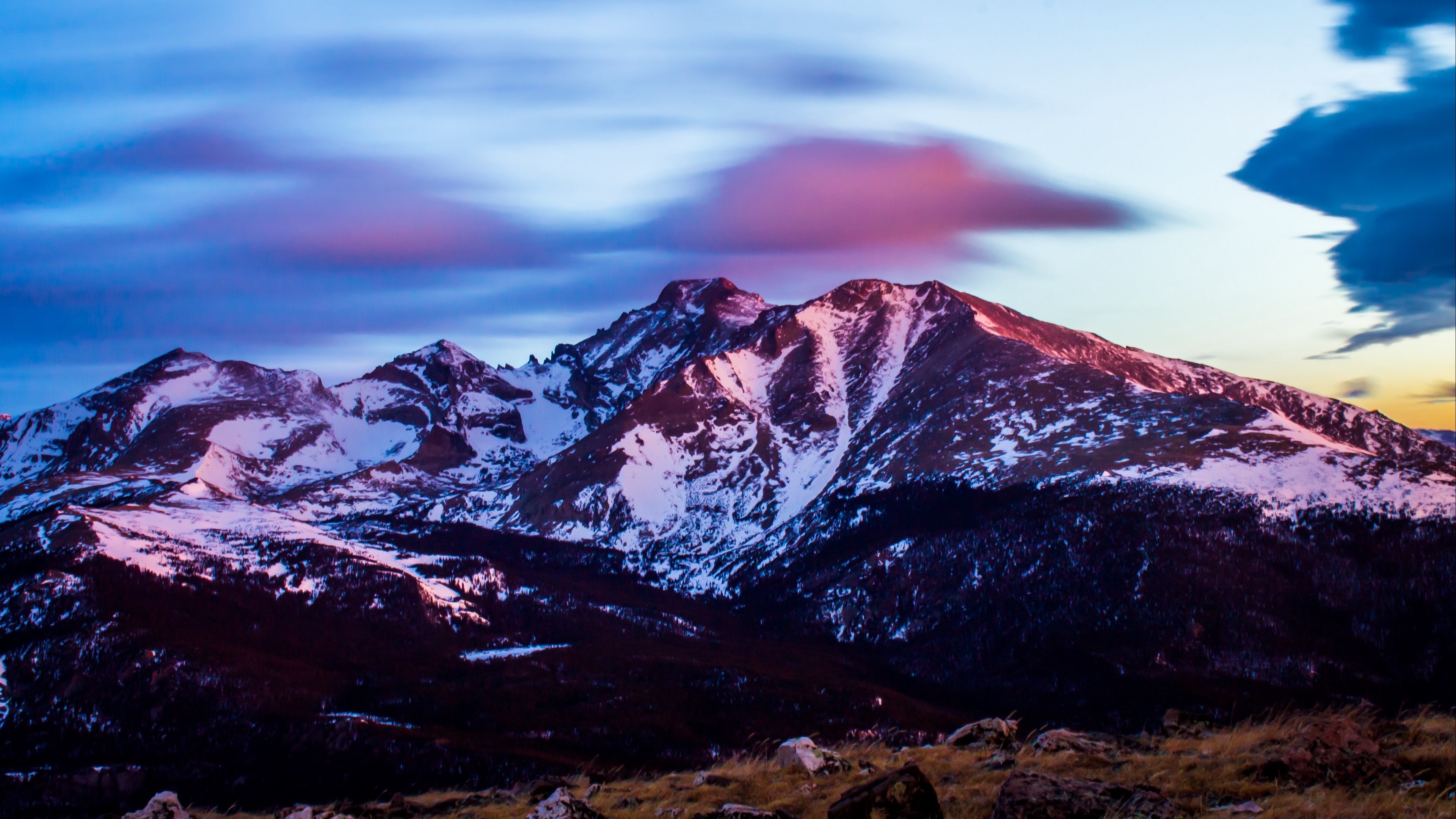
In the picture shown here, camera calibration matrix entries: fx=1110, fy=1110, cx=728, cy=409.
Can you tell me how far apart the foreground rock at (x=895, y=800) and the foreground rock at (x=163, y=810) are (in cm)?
1859

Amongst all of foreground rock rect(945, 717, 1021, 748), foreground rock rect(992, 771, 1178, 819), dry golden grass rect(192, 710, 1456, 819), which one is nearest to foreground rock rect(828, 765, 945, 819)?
dry golden grass rect(192, 710, 1456, 819)

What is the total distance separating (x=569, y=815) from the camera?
22766mm

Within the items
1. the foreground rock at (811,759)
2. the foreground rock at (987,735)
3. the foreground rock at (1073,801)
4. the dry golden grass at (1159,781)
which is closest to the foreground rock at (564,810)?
the dry golden grass at (1159,781)

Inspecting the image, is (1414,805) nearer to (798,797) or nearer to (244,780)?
(798,797)

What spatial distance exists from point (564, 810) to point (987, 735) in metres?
12.5

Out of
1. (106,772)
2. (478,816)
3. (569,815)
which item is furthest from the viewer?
(106,772)

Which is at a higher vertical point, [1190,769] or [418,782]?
[1190,769]

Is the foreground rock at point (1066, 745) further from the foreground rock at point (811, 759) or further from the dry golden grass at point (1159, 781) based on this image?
the foreground rock at point (811, 759)

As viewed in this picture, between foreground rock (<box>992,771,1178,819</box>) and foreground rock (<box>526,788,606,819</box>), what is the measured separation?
866 cm

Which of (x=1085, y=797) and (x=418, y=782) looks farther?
(x=418, y=782)

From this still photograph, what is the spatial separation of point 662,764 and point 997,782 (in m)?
176

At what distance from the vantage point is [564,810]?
2295 centimetres

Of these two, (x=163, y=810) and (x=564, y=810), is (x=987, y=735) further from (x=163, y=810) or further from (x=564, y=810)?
(x=163, y=810)

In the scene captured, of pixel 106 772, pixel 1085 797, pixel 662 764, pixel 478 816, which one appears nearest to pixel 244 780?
pixel 106 772
